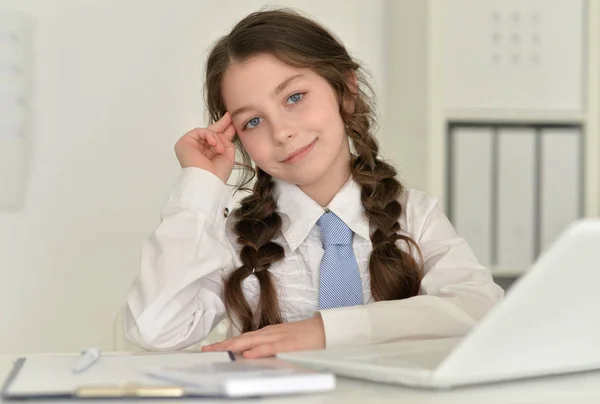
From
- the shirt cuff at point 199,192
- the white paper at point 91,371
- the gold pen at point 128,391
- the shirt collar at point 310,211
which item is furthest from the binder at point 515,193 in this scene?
the gold pen at point 128,391

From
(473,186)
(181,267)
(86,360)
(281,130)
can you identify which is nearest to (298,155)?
(281,130)

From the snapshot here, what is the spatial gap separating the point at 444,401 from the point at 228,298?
88 cm

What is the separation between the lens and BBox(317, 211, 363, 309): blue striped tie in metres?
1.54

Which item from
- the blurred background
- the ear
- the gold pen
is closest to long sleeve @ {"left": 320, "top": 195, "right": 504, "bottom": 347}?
the ear

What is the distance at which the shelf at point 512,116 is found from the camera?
2484 mm

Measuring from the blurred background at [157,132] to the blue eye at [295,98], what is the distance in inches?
36.2

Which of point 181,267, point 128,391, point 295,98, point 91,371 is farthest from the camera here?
point 295,98

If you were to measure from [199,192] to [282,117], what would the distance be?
0.61 ft

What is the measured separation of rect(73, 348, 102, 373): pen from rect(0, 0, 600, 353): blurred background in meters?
1.63

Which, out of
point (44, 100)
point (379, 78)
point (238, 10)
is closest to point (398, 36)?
point (379, 78)

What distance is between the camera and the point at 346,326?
4.01 feet

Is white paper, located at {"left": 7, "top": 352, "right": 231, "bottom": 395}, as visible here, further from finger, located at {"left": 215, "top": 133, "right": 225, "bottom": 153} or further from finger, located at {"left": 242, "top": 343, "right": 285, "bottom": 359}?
finger, located at {"left": 215, "top": 133, "right": 225, "bottom": 153}

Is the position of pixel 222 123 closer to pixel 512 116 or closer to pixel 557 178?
pixel 512 116

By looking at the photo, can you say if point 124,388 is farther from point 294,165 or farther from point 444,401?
point 294,165
